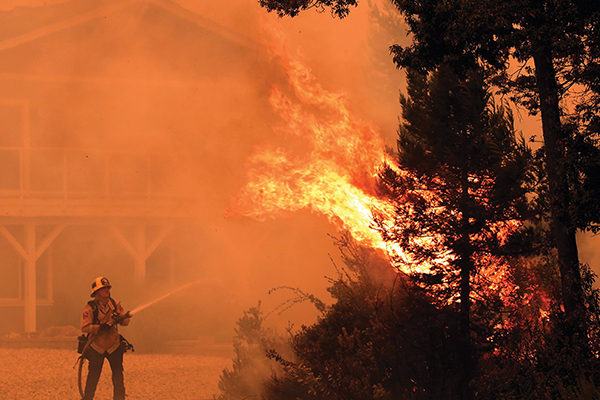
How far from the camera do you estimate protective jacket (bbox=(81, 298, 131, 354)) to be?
11.5 metres

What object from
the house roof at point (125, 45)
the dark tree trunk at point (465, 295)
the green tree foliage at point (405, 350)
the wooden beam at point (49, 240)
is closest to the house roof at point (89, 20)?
the house roof at point (125, 45)

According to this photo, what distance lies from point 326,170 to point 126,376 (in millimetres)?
6576

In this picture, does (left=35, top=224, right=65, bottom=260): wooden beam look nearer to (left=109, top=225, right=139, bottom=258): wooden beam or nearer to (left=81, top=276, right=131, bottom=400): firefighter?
(left=109, top=225, right=139, bottom=258): wooden beam

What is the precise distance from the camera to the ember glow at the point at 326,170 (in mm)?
11492

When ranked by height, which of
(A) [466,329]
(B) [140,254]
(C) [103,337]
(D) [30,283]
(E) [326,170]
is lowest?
(A) [466,329]

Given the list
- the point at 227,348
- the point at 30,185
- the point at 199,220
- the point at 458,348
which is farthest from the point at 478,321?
the point at 30,185

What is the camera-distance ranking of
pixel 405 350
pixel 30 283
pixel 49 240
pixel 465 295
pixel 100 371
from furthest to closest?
pixel 49 240 → pixel 30 283 → pixel 100 371 → pixel 465 295 → pixel 405 350

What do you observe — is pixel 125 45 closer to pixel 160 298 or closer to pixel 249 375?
pixel 160 298

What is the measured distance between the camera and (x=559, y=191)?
9.60 meters

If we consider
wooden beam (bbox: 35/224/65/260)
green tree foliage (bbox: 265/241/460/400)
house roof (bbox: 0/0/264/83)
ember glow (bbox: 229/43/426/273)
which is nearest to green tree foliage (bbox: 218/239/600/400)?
green tree foliage (bbox: 265/241/460/400)

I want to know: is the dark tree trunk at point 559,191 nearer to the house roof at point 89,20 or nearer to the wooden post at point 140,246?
the wooden post at point 140,246

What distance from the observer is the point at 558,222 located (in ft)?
32.4

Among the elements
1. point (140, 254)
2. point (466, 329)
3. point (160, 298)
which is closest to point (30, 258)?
point (140, 254)

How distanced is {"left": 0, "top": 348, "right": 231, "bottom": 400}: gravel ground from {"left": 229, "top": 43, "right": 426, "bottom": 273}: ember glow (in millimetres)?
3970
